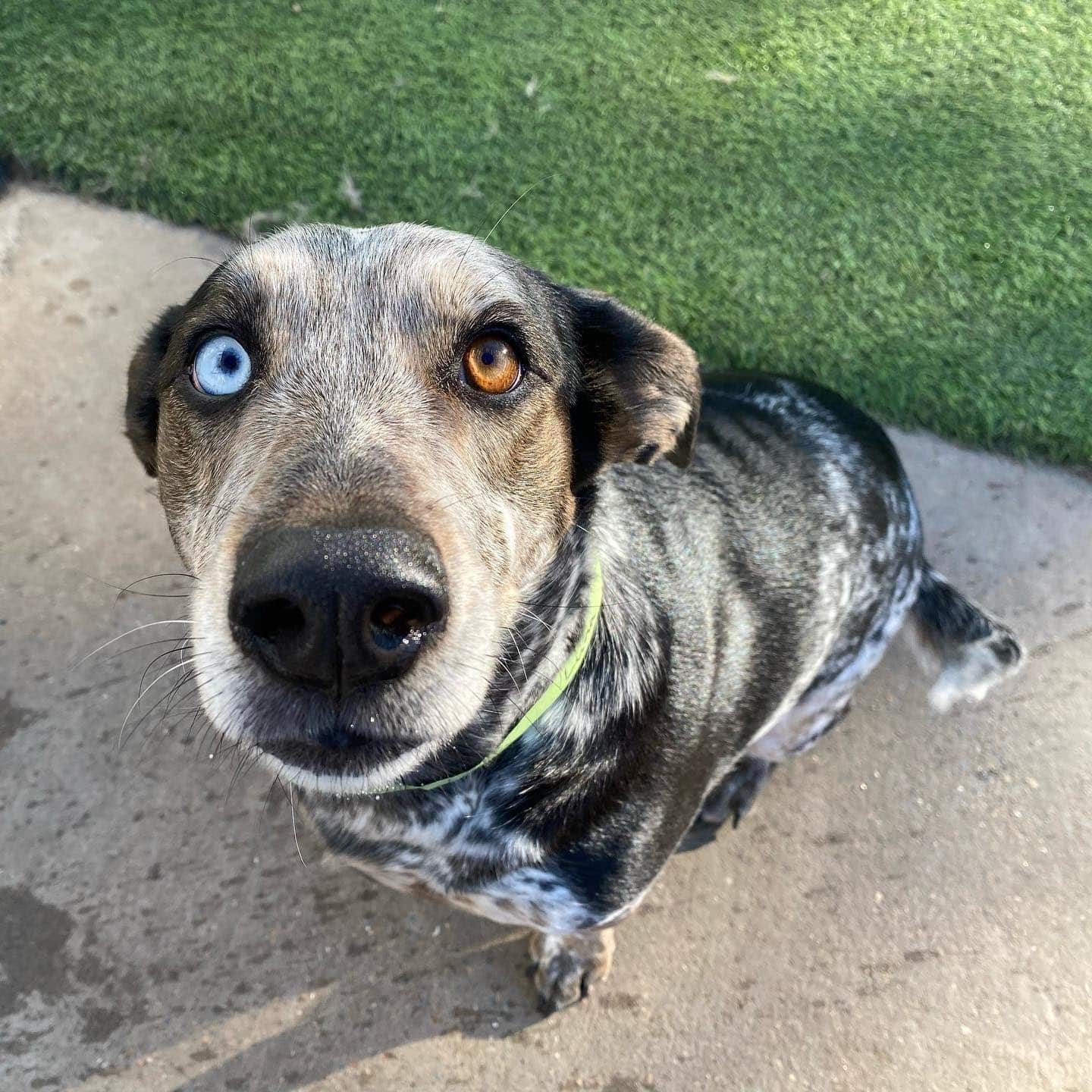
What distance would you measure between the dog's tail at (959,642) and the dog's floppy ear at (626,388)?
144 cm

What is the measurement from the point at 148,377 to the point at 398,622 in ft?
4.09

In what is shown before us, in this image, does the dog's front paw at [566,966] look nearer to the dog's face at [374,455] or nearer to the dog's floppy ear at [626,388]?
the dog's face at [374,455]

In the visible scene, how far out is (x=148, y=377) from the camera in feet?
6.91

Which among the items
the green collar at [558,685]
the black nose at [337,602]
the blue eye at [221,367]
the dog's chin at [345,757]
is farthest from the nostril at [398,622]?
the blue eye at [221,367]

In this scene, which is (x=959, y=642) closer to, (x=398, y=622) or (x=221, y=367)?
(x=398, y=622)

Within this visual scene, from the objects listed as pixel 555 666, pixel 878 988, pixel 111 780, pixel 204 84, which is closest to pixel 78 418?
pixel 111 780

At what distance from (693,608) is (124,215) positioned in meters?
3.56

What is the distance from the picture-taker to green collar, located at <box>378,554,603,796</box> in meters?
1.93

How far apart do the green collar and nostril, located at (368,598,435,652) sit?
660 millimetres

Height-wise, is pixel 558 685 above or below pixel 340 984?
above

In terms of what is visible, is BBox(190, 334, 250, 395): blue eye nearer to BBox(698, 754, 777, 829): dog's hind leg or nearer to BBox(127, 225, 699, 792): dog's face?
BBox(127, 225, 699, 792): dog's face

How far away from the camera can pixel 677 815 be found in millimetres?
2266

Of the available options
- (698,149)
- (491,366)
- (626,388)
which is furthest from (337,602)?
(698,149)

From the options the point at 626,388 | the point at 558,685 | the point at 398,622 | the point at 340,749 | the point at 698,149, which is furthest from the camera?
the point at 698,149
